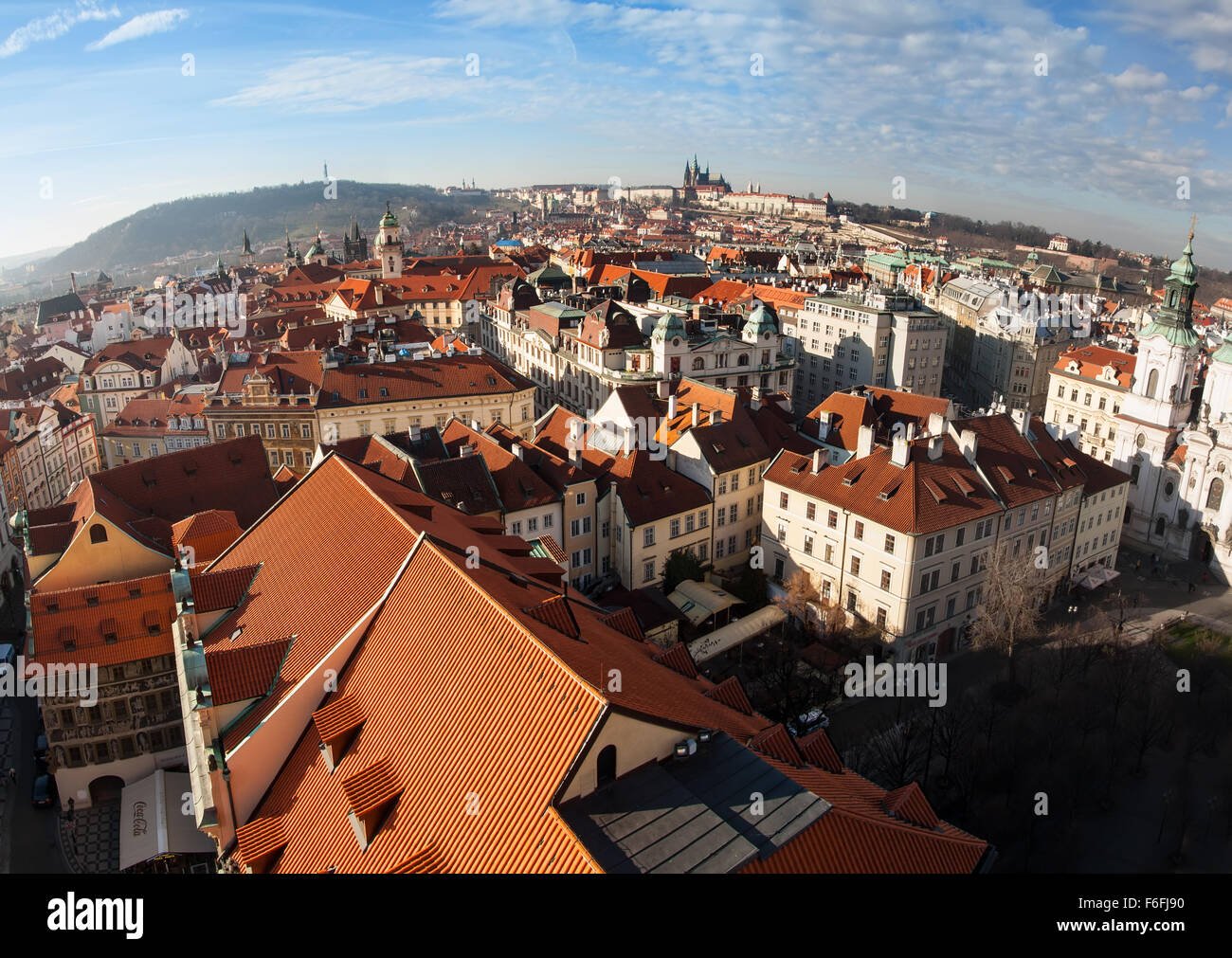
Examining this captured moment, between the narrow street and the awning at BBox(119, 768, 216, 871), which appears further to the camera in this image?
the narrow street

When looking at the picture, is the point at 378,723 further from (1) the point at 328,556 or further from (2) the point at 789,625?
(2) the point at 789,625

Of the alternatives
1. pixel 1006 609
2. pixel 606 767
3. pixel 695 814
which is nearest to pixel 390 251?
pixel 1006 609

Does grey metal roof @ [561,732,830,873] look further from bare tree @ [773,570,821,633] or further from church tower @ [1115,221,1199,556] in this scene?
church tower @ [1115,221,1199,556]

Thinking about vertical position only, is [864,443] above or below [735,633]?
above

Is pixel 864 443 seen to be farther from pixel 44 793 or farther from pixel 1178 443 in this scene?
pixel 44 793

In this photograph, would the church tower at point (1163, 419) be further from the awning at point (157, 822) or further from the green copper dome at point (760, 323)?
→ the awning at point (157, 822)

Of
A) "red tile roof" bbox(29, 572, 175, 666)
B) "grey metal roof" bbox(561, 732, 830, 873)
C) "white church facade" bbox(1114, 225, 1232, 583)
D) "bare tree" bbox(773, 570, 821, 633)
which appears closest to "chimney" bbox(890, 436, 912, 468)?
"bare tree" bbox(773, 570, 821, 633)

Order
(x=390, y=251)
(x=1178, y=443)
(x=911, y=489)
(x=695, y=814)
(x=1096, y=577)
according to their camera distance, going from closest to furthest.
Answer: (x=695, y=814) → (x=911, y=489) → (x=1096, y=577) → (x=1178, y=443) → (x=390, y=251)
